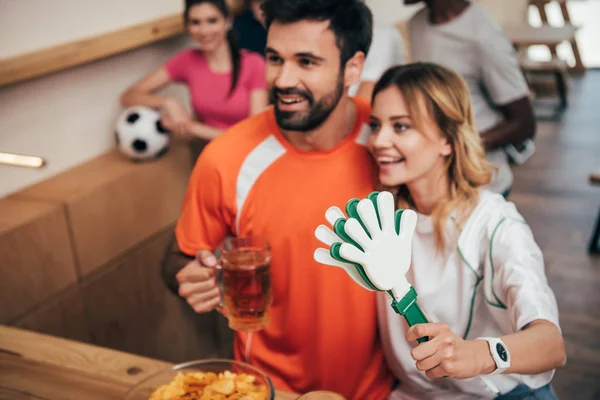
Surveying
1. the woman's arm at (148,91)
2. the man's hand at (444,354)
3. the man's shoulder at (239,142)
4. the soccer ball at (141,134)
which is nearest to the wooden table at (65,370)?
the man's hand at (444,354)

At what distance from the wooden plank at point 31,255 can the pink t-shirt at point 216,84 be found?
97cm

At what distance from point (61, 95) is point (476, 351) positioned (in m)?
2.08

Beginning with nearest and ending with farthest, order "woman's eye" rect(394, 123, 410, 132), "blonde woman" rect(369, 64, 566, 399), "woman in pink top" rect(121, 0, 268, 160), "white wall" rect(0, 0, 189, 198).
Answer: "blonde woman" rect(369, 64, 566, 399), "woman's eye" rect(394, 123, 410, 132), "white wall" rect(0, 0, 189, 198), "woman in pink top" rect(121, 0, 268, 160)

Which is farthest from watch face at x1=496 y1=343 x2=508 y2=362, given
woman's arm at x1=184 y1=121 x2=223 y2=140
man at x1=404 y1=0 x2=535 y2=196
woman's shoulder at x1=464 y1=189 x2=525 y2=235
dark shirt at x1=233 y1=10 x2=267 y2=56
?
dark shirt at x1=233 y1=10 x2=267 y2=56

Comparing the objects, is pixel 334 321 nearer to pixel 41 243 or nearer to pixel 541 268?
pixel 541 268

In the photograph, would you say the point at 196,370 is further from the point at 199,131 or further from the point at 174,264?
the point at 199,131

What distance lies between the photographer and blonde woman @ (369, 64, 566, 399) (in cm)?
146

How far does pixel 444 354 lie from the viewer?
107 centimetres

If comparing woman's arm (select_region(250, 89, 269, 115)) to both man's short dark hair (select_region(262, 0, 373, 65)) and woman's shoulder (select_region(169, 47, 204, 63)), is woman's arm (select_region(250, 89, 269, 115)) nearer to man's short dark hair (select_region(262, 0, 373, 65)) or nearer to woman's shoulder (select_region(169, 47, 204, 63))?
woman's shoulder (select_region(169, 47, 204, 63))

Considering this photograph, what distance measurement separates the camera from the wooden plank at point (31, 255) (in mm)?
2158

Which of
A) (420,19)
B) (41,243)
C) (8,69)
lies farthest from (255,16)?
(41,243)

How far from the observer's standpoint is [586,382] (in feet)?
9.59

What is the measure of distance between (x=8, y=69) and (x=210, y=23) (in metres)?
1.01

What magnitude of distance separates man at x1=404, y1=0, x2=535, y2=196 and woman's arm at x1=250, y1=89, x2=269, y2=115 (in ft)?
2.53
